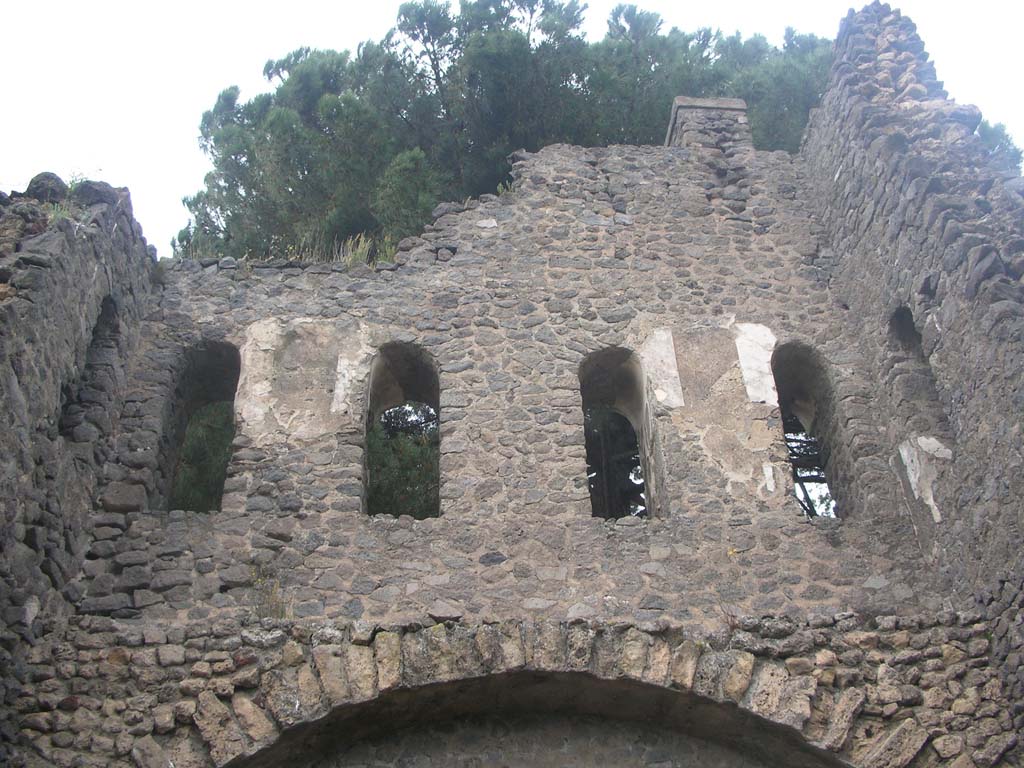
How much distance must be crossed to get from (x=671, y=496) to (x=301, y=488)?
2.56 meters

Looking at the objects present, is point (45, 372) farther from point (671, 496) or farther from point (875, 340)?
point (875, 340)

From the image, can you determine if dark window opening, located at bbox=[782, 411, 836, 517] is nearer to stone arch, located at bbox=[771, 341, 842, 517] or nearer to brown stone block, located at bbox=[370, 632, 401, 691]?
stone arch, located at bbox=[771, 341, 842, 517]

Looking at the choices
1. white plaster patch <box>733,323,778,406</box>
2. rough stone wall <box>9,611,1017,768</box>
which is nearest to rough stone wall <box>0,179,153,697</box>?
rough stone wall <box>9,611,1017,768</box>

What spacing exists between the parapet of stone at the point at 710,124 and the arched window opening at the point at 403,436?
3.71 m

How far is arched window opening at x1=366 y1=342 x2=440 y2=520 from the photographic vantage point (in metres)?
8.00

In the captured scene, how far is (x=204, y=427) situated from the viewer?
10.9 meters

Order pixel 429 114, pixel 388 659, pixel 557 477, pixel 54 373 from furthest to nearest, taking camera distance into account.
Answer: pixel 429 114 → pixel 557 477 → pixel 54 373 → pixel 388 659

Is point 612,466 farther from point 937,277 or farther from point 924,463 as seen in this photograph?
point 937,277

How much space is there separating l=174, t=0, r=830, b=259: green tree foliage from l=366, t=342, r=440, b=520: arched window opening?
2355 mm

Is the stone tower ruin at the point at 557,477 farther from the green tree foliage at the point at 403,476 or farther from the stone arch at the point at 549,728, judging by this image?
the green tree foliage at the point at 403,476

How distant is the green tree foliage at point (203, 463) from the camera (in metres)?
10.1

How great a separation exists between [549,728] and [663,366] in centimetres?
294

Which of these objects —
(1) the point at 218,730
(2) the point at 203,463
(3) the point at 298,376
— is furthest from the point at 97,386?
(2) the point at 203,463

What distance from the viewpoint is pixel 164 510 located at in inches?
283
